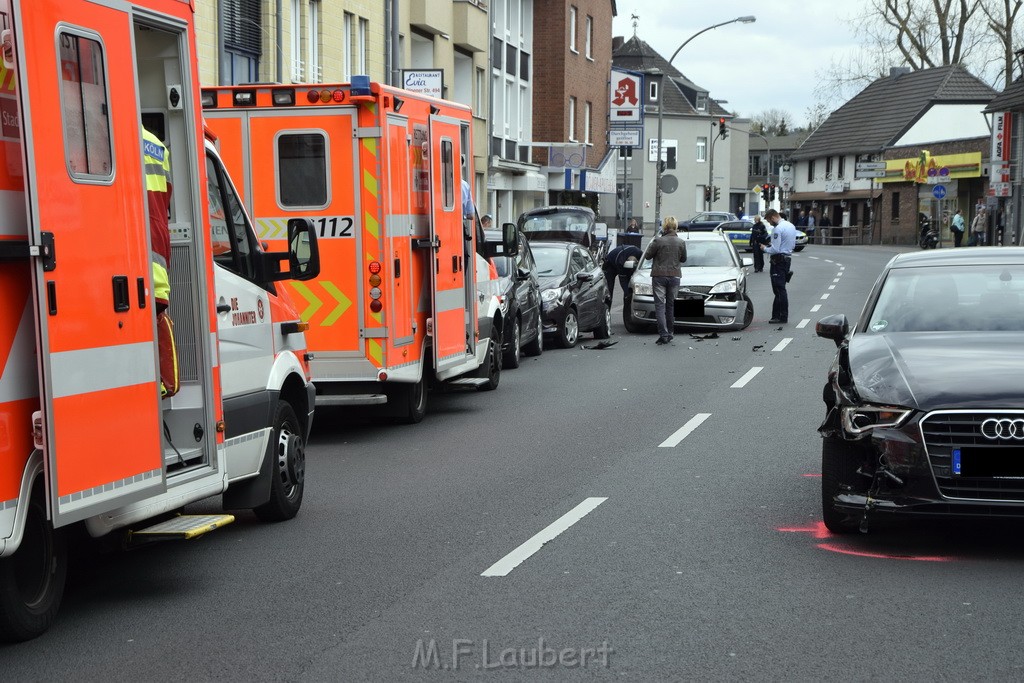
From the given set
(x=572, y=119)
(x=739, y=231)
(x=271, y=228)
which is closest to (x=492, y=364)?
(x=271, y=228)

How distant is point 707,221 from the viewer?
62875 millimetres

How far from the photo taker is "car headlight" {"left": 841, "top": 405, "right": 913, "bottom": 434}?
6.94 m

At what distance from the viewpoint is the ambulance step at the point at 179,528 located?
6.44 metres

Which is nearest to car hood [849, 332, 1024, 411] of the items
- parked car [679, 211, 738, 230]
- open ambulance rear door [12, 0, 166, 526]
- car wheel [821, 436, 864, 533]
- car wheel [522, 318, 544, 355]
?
car wheel [821, 436, 864, 533]

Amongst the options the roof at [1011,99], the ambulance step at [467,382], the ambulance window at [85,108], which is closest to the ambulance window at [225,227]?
the ambulance window at [85,108]

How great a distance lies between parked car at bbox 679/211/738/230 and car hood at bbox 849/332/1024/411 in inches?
1960

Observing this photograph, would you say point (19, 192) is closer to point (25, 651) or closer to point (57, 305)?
point (57, 305)

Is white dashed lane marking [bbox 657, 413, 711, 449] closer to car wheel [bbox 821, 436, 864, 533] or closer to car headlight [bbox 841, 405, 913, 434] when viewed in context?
car wheel [bbox 821, 436, 864, 533]

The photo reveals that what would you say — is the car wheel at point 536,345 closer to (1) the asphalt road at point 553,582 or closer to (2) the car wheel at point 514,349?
(2) the car wheel at point 514,349

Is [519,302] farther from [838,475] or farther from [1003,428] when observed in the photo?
[1003,428]

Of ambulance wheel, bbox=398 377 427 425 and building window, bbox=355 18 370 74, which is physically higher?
building window, bbox=355 18 370 74

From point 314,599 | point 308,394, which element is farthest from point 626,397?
point 314,599

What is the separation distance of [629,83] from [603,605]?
113ft

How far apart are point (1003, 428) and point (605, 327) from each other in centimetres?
1562
